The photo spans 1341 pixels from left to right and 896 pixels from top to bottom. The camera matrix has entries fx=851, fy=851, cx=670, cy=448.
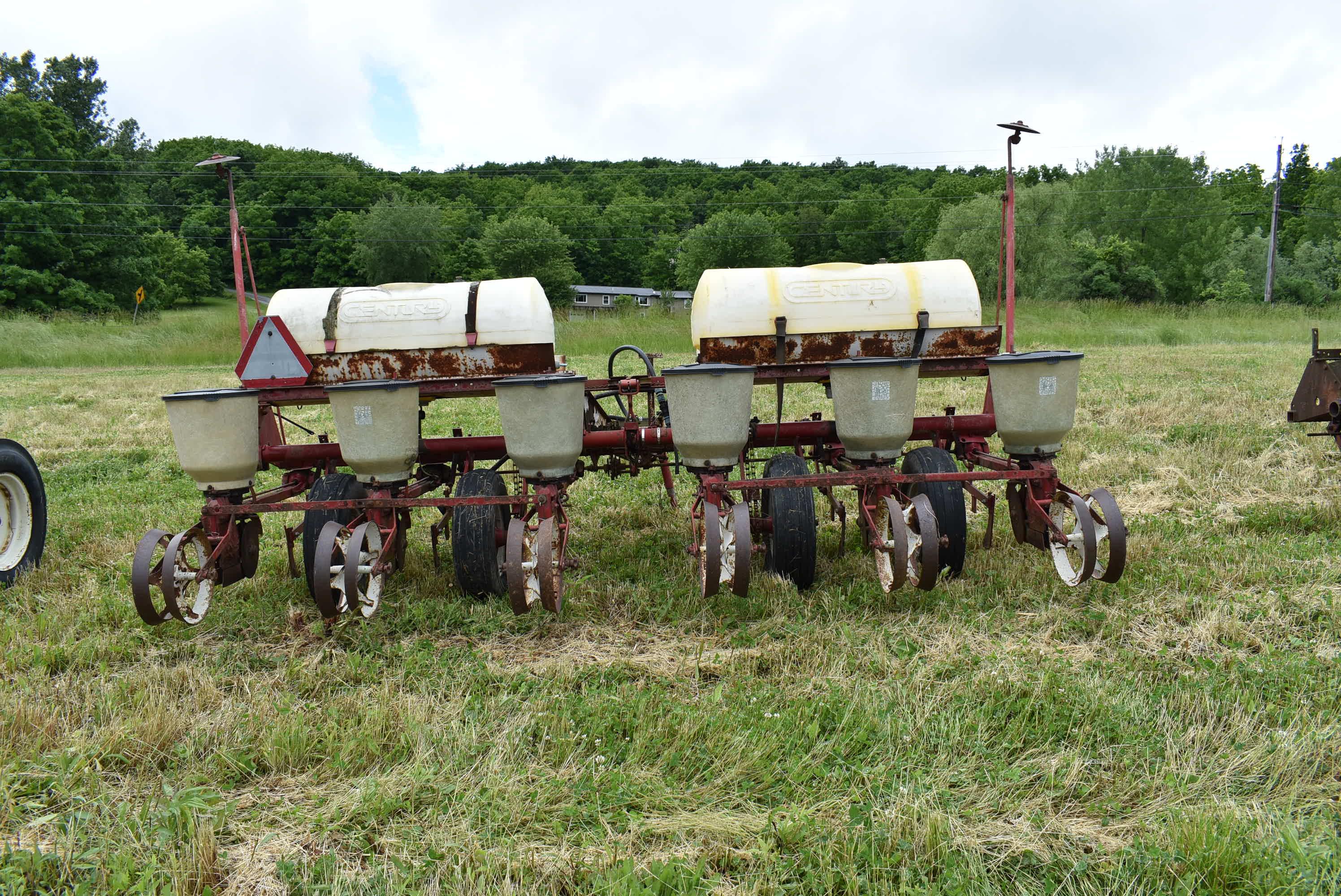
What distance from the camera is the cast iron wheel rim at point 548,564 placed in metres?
4.15

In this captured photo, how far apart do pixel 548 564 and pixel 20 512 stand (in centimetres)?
365

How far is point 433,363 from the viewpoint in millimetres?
5133

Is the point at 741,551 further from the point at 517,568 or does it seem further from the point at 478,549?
the point at 478,549

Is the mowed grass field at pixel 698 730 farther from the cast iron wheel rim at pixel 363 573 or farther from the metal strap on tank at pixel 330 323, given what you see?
the metal strap on tank at pixel 330 323

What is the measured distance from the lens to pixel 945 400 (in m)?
A: 12.2

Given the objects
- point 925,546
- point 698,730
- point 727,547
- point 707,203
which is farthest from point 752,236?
point 698,730

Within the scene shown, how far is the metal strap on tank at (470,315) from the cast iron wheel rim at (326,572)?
56.8 inches

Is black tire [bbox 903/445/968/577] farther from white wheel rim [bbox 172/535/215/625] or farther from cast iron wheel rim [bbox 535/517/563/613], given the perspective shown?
white wheel rim [bbox 172/535/215/625]

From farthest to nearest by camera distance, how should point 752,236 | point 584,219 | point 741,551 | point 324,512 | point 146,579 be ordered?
point 584,219 < point 752,236 < point 324,512 < point 741,551 < point 146,579

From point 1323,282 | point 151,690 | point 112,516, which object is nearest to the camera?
point 151,690

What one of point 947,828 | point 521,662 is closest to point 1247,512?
point 947,828

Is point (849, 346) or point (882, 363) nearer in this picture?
point (882, 363)

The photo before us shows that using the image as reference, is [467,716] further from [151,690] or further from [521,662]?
[151,690]

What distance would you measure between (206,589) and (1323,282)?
52.7 meters
